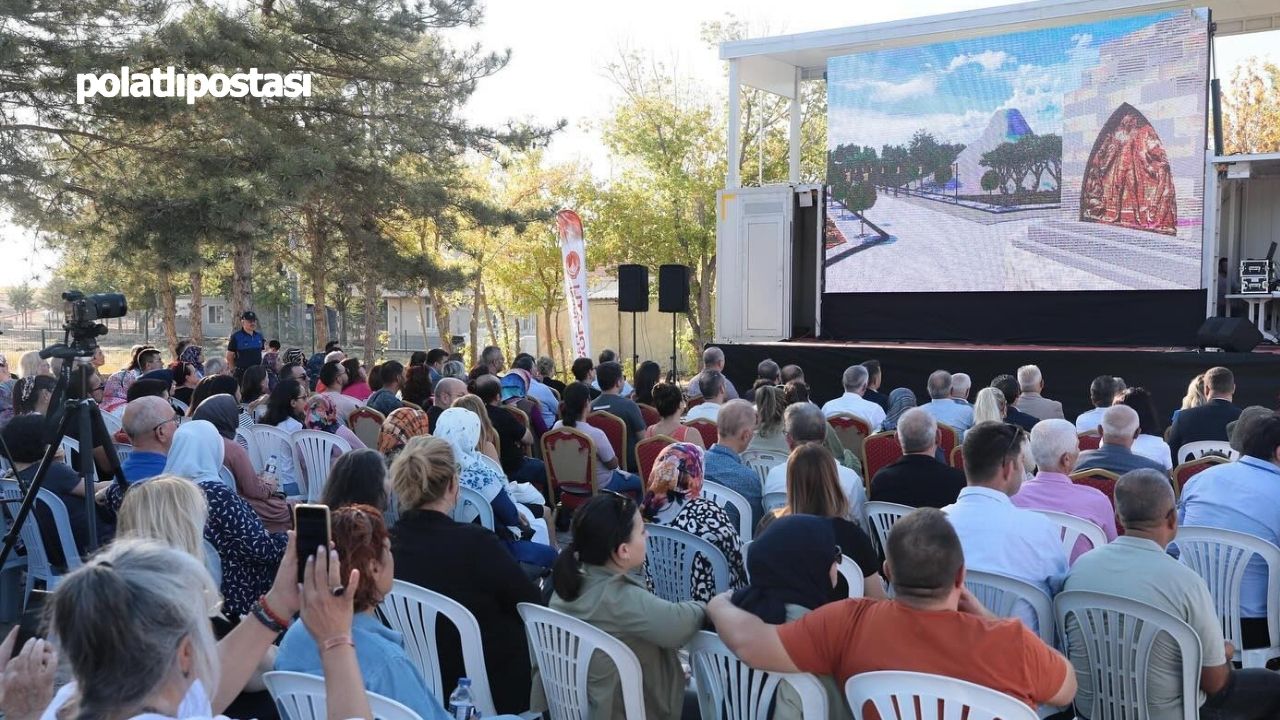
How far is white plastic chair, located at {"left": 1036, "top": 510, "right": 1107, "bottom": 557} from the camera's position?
353 centimetres

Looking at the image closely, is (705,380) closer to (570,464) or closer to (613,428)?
(613,428)

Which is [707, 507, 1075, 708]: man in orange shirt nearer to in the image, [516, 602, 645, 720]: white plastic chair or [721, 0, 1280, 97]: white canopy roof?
[516, 602, 645, 720]: white plastic chair

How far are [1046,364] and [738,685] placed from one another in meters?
10.2

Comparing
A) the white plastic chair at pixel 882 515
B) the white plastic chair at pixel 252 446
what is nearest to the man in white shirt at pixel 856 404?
the white plastic chair at pixel 882 515

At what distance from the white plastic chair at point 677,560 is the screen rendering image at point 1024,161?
10296 mm

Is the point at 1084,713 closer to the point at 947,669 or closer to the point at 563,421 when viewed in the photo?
the point at 947,669

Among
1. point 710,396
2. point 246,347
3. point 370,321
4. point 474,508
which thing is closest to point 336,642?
point 474,508

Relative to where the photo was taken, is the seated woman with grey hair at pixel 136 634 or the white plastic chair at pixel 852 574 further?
the white plastic chair at pixel 852 574

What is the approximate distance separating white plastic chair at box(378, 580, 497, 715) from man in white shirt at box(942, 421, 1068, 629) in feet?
4.64

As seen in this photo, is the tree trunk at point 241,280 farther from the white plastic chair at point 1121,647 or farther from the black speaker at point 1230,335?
the white plastic chair at point 1121,647

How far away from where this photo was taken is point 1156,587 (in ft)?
8.74

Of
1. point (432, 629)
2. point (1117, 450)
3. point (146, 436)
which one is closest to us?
point (432, 629)

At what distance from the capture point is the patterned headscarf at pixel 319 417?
19.5 feet

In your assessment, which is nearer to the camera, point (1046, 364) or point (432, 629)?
point (432, 629)
